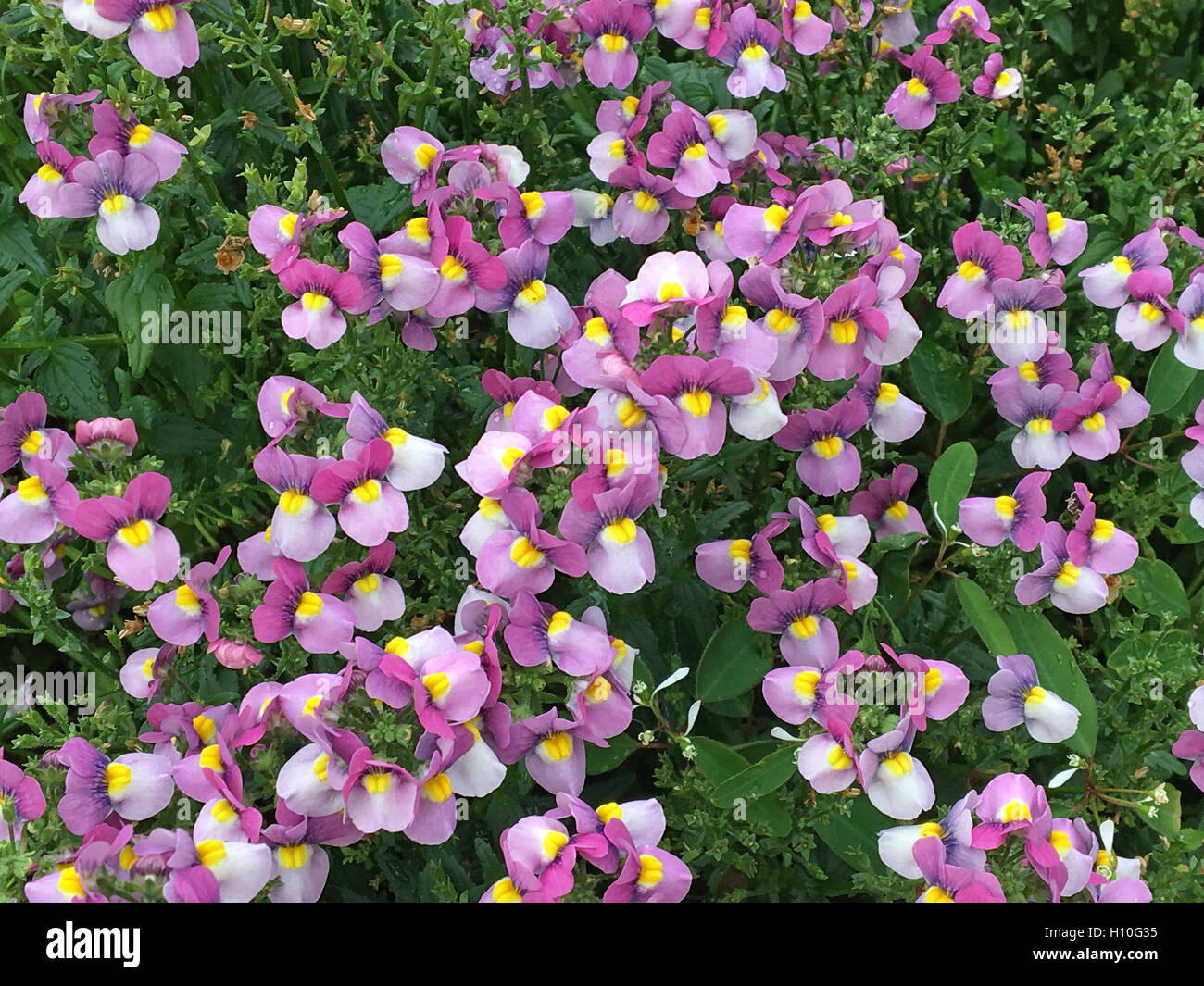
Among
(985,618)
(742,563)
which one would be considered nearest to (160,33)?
(742,563)

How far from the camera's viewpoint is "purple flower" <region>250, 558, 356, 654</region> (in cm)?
205

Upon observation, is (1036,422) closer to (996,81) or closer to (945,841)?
(996,81)

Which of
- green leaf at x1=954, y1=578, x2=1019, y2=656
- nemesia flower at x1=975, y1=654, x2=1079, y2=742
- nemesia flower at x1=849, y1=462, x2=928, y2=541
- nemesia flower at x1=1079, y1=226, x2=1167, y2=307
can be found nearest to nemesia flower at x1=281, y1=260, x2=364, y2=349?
nemesia flower at x1=849, y1=462, x2=928, y2=541

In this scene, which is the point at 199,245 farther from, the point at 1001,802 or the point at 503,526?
the point at 1001,802

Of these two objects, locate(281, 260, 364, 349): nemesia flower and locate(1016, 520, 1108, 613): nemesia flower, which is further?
locate(1016, 520, 1108, 613): nemesia flower

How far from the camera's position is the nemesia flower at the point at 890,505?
255 centimetres

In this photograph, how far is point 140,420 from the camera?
253 cm

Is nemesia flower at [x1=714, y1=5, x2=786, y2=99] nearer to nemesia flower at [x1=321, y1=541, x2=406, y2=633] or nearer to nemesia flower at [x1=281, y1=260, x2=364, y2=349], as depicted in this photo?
nemesia flower at [x1=281, y1=260, x2=364, y2=349]

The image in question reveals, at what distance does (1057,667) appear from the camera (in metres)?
2.29

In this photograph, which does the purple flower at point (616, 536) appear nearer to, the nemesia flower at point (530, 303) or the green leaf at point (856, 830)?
the nemesia flower at point (530, 303)

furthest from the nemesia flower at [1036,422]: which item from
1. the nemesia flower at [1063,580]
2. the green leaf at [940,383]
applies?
the nemesia flower at [1063,580]
